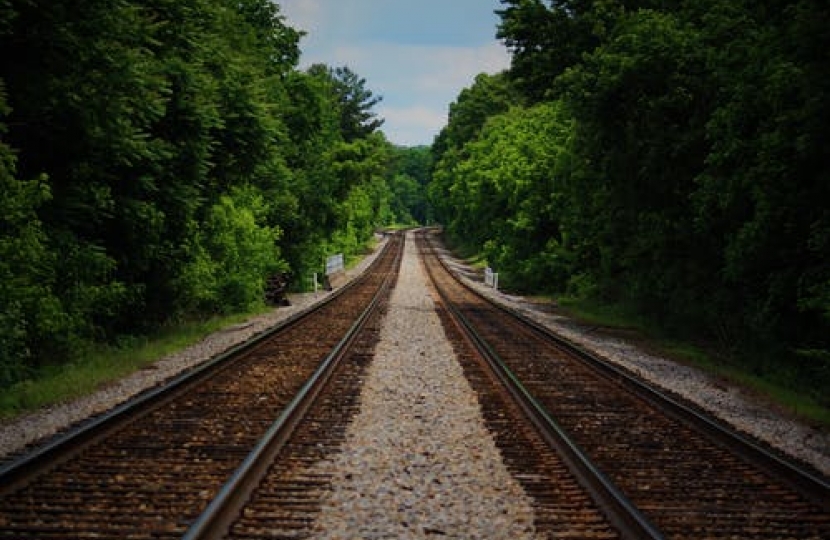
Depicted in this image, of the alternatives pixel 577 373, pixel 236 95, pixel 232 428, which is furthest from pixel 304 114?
pixel 232 428

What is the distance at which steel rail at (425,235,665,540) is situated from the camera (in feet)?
16.6

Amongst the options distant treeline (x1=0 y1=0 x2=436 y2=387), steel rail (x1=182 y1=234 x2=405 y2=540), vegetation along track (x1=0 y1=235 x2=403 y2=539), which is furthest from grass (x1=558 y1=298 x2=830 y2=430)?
distant treeline (x1=0 y1=0 x2=436 y2=387)

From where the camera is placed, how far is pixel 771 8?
12539 mm

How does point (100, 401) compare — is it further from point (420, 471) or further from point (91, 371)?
point (420, 471)

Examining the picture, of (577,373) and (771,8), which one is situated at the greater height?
(771,8)

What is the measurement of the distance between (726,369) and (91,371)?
11.5m

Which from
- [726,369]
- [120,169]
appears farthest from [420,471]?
[726,369]

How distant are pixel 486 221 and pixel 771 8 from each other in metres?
38.4

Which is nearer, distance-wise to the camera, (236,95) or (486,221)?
(236,95)

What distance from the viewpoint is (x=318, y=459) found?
6.76 m

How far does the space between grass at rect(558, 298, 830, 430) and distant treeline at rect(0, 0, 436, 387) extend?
1065 centimetres

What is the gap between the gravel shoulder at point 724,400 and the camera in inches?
319

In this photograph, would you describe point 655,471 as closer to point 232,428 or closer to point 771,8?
point 232,428

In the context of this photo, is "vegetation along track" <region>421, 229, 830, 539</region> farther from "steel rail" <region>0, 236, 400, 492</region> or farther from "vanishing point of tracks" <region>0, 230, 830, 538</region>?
"steel rail" <region>0, 236, 400, 492</region>
